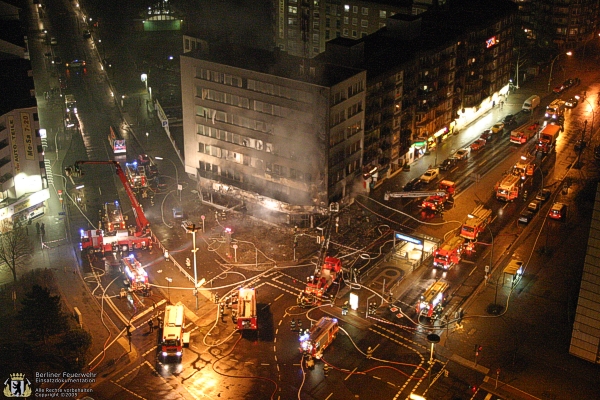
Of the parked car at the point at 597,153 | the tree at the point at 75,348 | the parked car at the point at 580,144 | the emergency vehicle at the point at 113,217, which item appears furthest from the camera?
the parked car at the point at 580,144

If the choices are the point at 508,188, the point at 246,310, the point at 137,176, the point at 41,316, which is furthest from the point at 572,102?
the point at 41,316

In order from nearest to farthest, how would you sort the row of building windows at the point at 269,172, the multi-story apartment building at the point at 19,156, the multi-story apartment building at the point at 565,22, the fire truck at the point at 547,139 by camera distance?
the multi-story apartment building at the point at 19,156 < the row of building windows at the point at 269,172 < the fire truck at the point at 547,139 < the multi-story apartment building at the point at 565,22

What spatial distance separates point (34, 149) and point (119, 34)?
8883 cm

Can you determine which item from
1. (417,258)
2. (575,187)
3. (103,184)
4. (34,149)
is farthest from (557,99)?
(34,149)

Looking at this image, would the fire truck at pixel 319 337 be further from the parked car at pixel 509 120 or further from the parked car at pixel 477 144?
the parked car at pixel 509 120

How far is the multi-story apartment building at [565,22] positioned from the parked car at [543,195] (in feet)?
259

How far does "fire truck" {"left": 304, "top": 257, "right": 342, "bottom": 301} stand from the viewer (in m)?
85.5

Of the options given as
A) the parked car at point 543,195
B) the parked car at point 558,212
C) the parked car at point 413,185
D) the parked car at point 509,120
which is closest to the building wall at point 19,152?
the parked car at point 413,185

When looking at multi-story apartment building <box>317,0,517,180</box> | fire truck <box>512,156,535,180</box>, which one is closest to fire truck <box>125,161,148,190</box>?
multi-story apartment building <box>317,0,517,180</box>

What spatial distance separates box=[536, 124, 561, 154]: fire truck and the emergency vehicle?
71223 mm

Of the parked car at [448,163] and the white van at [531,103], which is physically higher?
the white van at [531,103]

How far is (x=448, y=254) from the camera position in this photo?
299 ft

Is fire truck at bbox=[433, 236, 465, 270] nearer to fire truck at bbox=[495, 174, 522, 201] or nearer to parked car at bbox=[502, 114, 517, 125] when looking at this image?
fire truck at bbox=[495, 174, 522, 201]

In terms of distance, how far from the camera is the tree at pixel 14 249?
8812cm
